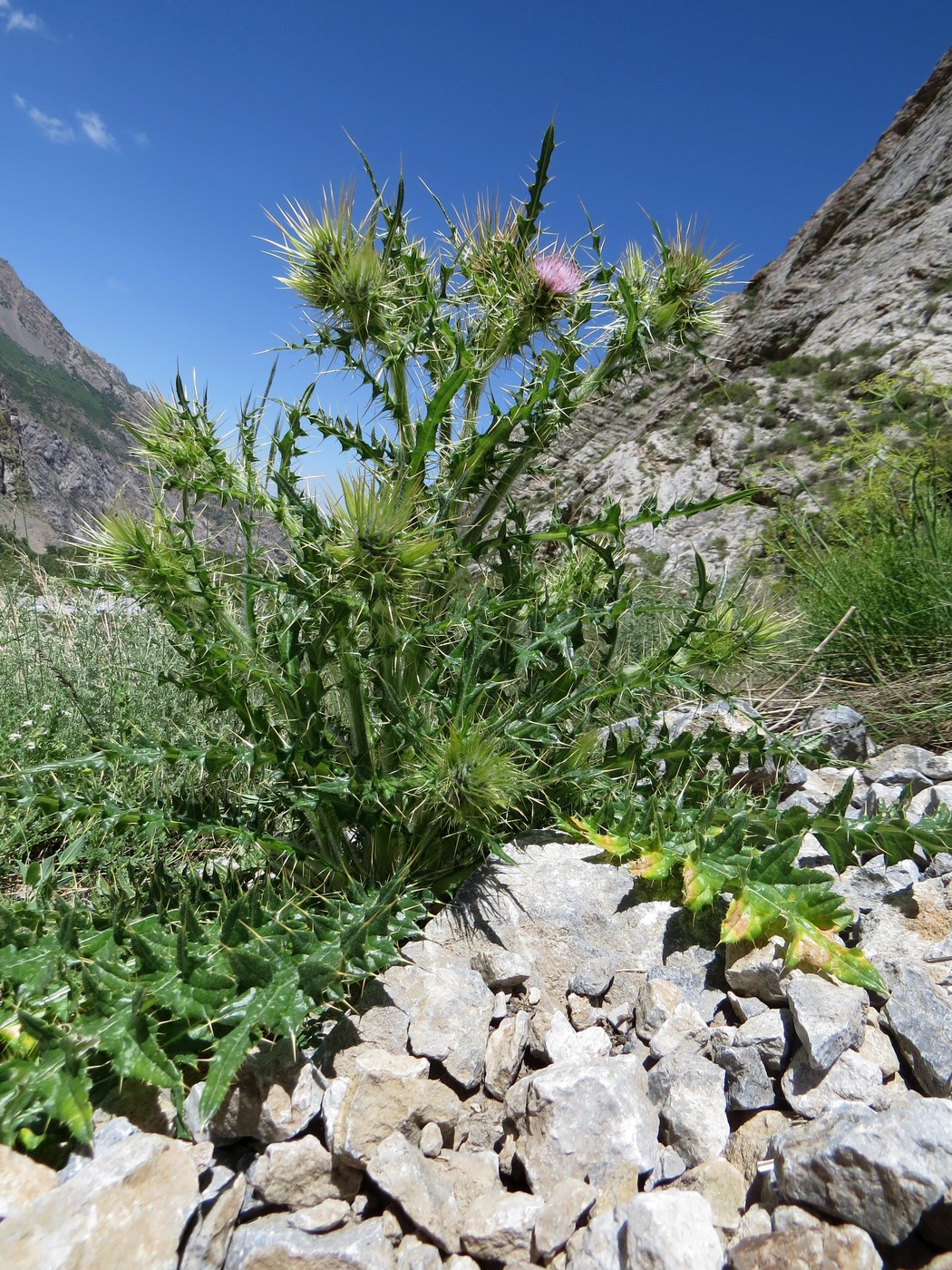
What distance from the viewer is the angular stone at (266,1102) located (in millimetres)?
1537

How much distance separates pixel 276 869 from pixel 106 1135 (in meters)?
1.03

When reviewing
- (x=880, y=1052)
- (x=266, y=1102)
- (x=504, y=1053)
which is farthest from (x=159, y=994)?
(x=880, y=1052)

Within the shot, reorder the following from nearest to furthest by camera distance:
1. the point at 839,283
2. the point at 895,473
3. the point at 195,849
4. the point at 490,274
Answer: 1. the point at 490,274
2. the point at 195,849
3. the point at 895,473
4. the point at 839,283

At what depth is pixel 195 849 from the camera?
2.87 metres

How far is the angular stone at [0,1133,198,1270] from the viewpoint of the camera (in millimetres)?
1247

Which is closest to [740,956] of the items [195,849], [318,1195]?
[318,1195]

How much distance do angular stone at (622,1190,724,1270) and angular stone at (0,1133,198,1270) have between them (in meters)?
0.80

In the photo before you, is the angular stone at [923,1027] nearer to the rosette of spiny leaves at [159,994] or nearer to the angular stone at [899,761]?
the rosette of spiny leaves at [159,994]

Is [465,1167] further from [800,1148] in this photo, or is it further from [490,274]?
[490,274]

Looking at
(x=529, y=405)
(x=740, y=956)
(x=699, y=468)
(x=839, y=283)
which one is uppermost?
(x=839, y=283)

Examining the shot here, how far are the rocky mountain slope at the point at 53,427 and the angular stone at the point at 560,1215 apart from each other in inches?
73.2

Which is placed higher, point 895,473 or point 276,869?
point 895,473

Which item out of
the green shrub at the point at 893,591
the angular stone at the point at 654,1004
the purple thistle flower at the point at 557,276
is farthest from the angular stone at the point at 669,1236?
the green shrub at the point at 893,591

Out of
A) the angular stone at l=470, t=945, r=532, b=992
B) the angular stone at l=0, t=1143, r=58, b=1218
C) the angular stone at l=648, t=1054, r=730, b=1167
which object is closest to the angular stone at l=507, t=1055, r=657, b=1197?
the angular stone at l=648, t=1054, r=730, b=1167
